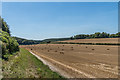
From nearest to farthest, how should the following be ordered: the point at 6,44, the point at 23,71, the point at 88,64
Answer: the point at 23,71
the point at 6,44
the point at 88,64

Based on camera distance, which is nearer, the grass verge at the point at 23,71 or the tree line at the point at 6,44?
the grass verge at the point at 23,71

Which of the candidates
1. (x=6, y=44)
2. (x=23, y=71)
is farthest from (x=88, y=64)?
(x=6, y=44)

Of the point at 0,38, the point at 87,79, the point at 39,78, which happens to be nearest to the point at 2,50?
the point at 0,38

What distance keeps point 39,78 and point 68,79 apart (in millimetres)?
3274

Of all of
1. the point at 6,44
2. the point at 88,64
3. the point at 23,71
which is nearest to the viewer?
the point at 23,71

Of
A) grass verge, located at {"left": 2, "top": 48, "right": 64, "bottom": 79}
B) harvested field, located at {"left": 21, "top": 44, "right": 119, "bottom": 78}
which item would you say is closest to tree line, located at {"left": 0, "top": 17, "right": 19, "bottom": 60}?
grass verge, located at {"left": 2, "top": 48, "right": 64, "bottom": 79}

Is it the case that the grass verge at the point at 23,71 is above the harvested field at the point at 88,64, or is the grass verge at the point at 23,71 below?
above

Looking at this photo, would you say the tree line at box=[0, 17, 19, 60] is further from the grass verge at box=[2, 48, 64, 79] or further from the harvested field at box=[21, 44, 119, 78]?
the harvested field at box=[21, 44, 119, 78]

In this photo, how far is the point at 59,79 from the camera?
382 inches

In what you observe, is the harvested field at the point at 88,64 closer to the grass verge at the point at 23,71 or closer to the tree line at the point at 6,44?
the grass verge at the point at 23,71

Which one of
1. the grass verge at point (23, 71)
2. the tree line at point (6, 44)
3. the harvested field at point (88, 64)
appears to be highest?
the tree line at point (6, 44)

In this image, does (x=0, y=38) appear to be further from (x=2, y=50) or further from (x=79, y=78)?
(x=79, y=78)

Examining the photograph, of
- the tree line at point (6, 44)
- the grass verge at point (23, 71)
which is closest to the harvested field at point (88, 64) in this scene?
the grass verge at point (23, 71)

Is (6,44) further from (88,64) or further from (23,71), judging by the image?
(88,64)
